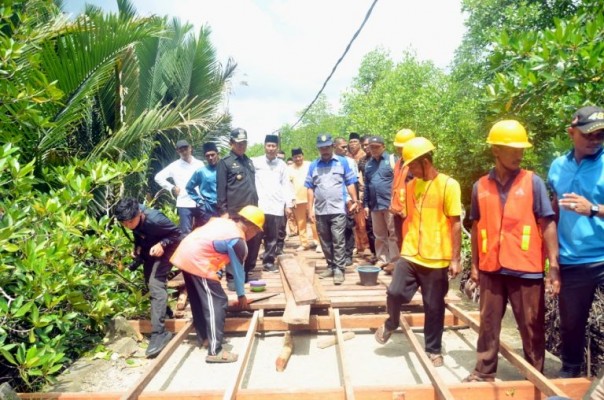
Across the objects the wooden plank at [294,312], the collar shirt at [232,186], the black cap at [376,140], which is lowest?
the wooden plank at [294,312]

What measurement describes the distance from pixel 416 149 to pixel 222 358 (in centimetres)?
249

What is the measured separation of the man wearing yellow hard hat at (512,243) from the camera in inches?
130

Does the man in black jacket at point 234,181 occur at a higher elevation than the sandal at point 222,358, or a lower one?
higher

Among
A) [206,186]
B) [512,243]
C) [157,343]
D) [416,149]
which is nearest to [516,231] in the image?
[512,243]

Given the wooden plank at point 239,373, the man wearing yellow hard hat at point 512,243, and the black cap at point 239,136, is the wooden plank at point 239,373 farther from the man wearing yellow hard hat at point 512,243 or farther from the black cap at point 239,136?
the black cap at point 239,136

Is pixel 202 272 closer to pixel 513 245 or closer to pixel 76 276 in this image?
pixel 76 276

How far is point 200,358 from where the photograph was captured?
4539 millimetres

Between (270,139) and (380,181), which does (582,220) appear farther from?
(270,139)

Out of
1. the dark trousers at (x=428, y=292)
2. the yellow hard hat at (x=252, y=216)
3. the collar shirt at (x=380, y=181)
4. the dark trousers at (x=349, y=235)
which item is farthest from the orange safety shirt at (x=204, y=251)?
the dark trousers at (x=349, y=235)

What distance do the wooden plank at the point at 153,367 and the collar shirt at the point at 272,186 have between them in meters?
2.40

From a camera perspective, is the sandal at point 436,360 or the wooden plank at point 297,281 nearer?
the sandal at point 436,360

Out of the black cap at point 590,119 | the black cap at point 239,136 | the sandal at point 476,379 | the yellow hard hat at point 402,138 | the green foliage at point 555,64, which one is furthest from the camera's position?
the black cap at point 239,136

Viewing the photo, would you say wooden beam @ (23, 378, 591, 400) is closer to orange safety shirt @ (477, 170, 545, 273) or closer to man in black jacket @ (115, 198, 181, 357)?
orange safety shirt @ (477, 170, 545, 273)

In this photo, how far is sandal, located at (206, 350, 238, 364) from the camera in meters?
4.30
